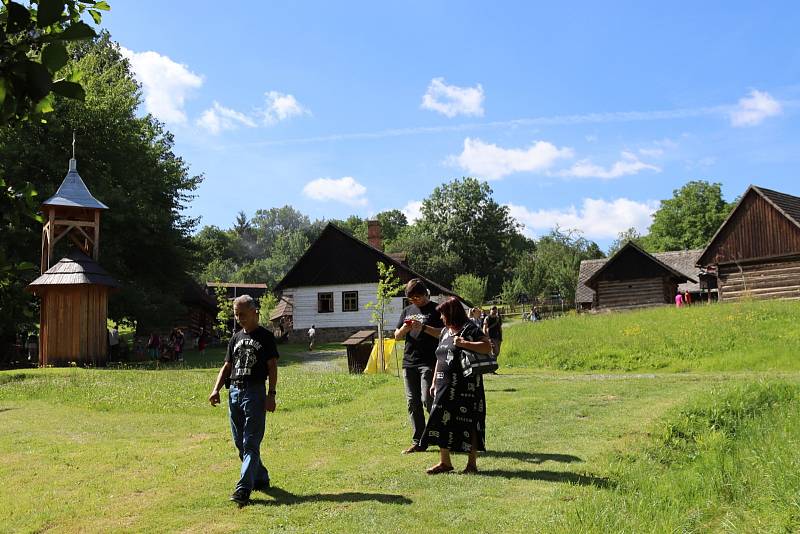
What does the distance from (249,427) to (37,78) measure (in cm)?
452

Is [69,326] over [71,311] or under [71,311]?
under

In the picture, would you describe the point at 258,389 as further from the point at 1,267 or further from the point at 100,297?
the point at 100,297

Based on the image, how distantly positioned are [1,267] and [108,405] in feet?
37.2

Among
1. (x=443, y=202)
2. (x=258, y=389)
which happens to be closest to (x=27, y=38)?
(x=258, y=389)

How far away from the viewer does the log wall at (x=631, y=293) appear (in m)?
44.7

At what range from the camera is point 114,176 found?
3375 cm

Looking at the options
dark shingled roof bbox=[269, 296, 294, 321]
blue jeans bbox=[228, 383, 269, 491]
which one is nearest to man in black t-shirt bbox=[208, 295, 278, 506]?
blue jeans bbox=[228, 383, 269, 491]

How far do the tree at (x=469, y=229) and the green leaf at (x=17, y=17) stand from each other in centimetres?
7721

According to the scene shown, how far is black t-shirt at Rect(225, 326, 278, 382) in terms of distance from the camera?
259 inches

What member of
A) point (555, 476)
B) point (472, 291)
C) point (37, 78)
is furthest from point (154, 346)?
point (472, 291)

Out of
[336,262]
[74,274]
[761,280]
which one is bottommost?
[761,280]

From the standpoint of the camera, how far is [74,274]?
2384cm

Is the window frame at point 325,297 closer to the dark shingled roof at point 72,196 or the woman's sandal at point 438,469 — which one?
the dark shingled roof at point 72,196

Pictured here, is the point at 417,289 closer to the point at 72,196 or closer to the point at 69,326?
the point at 69,326
